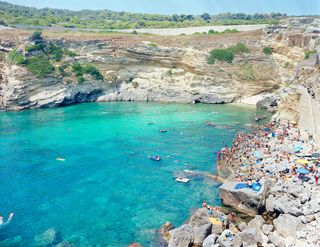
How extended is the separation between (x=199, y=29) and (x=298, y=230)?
236 feet

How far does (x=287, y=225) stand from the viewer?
22.0m

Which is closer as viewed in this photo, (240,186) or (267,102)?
(240,186)

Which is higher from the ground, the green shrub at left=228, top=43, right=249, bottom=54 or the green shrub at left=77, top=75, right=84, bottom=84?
the green shrub at left=228, top=43, right=249, bottom=54

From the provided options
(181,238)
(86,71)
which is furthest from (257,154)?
(86,71)

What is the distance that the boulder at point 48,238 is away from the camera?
23006 millimetres

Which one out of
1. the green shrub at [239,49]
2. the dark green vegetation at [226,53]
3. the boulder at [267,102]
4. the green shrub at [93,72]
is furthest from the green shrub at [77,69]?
the boulder at [267,102]

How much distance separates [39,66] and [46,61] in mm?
2636

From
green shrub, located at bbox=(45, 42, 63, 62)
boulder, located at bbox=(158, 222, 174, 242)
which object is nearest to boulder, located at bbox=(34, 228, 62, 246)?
boulder, located at bbox=(158, 222, 174, 242)

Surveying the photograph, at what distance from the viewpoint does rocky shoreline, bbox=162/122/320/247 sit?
70.4 ft

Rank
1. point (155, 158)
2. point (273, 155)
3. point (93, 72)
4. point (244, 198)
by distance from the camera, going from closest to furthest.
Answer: point (244, 198) < point (273, 155) < point (155, 158) < point (93, 72)

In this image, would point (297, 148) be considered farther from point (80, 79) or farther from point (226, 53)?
point (80, 79)

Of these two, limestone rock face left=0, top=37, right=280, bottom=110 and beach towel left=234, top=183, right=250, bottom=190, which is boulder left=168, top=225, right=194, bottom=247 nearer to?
beach towel left=234, top=183, right=250, bottom=190

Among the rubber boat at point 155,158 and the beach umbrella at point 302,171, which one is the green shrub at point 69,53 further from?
the beach umbrella at point 302,171

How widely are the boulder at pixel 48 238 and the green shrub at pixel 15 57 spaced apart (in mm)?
48437
